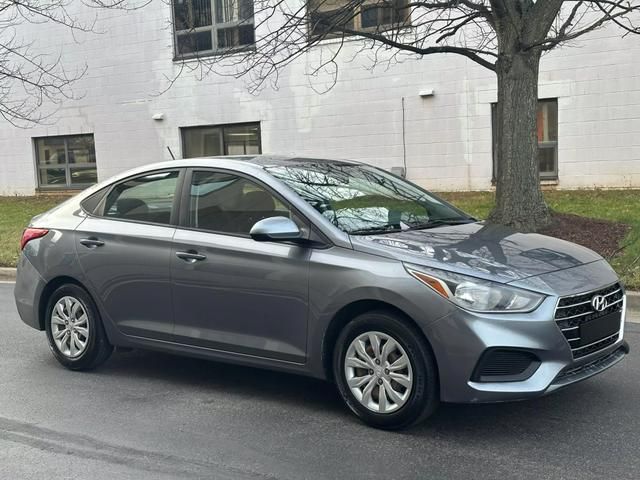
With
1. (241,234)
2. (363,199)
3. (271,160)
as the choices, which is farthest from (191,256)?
(363,199)

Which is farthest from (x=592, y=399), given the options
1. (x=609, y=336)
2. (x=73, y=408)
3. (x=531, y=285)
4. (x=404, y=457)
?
(x=73, y=408)

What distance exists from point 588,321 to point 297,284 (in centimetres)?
174

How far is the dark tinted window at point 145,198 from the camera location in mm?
5297

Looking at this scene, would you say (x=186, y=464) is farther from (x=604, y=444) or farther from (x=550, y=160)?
(x=550, y=160)

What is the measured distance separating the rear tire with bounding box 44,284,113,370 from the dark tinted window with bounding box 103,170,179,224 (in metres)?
0.71

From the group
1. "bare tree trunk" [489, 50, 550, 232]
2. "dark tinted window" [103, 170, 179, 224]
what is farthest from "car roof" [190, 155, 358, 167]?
"bare tree trunk" [489, 50, 550, 232]

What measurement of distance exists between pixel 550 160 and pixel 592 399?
460 inches

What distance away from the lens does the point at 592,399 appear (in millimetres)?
4723

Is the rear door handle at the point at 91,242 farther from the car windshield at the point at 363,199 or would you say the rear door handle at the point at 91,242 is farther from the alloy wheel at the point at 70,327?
the car windshield at the point at 363,199

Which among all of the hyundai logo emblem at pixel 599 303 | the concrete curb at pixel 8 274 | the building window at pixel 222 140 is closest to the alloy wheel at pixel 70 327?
the hyundai logo emblem at pixel 599 303

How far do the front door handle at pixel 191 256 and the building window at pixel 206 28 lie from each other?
13926mm

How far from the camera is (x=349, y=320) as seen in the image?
437 cm

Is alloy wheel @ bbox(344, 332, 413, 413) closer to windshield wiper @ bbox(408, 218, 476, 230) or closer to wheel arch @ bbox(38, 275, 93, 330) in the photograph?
windshield wiper @ bbox(408, 218, 476, 230)

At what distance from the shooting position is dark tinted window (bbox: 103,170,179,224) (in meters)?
5.30
